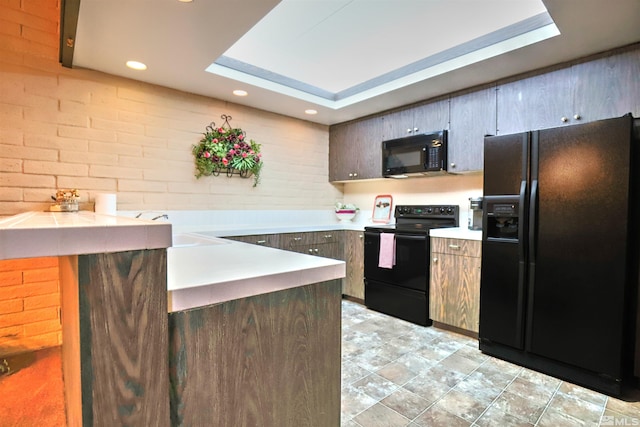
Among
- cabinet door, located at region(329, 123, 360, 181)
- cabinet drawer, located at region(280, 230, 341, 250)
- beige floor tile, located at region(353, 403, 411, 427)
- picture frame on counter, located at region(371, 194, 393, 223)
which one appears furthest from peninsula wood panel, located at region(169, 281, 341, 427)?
cabinet door, located at region(329, 123, 360, 181)

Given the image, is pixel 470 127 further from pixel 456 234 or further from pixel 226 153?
pixel 226 153

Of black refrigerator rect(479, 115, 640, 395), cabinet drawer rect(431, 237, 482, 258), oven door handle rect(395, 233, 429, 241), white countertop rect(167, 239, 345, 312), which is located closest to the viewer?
white countertop rect(167, 239, 345, 312)

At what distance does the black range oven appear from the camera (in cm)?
299

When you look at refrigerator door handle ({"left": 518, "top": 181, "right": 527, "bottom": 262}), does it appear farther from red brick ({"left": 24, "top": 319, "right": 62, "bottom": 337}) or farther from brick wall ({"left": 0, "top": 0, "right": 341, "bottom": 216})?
red brick ({"left": 24, "top": 319, "right": 62, "bottom": 337})

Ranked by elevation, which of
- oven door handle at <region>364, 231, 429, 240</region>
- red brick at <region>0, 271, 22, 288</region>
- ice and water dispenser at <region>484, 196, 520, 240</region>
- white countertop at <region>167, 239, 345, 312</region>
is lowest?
red brick at <region>0, 271, 22, 288</region>

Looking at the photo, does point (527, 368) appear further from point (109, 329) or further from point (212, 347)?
point (109, 329)

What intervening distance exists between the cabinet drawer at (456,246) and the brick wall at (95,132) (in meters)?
1.89

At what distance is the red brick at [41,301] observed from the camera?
7.66 feet

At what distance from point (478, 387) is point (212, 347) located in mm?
1901

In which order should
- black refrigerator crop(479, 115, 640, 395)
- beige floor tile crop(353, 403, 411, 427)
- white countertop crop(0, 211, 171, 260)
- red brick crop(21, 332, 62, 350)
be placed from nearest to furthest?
white countertop crop(0, 211, 171, 260)
beige floor tile crop(353, 403, 411, 427)
black refrigerator crop(479, 115, 640, 395)
red brick crop(21, 332, 62, 350)

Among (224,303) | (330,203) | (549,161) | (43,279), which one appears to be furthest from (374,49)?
(43,279)

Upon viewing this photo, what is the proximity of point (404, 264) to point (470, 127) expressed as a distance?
1.41 metres

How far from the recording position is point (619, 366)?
1.90 m

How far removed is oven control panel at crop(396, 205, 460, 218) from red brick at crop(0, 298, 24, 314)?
11.4 feet
